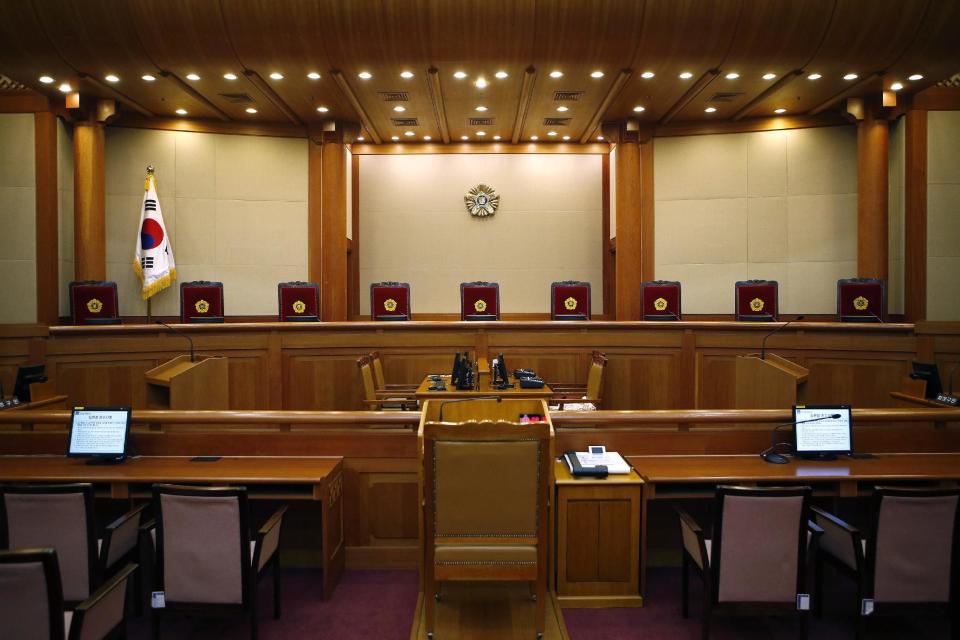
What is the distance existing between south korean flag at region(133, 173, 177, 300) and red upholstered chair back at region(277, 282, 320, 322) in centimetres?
224

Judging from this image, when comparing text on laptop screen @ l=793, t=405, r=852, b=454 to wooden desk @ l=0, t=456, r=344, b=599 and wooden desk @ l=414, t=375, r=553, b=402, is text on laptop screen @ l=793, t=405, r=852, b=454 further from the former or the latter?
wooden desk @ l=0, t=456, r=344, b=599

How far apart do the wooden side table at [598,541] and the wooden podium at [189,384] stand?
10.1 feet

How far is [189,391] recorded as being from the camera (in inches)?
177

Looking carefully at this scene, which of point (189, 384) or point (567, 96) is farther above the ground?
point (567, 96)

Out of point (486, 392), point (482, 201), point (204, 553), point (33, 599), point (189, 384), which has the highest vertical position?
point (482, 201)

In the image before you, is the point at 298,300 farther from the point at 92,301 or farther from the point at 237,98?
the point at 237,98

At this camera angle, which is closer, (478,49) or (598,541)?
(598,541)

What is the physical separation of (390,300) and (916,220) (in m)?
6.36

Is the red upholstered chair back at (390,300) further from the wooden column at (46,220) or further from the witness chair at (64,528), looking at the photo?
the witness chair at (64,528)

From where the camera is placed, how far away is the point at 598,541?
2.61 meters

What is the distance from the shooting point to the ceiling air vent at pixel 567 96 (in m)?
7.18

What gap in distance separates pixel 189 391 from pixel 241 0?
3.58 meters

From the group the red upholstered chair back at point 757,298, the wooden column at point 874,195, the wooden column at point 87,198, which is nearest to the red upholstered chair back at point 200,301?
the wooden column at point 87,198

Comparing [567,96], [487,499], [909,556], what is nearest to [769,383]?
[909,556]
